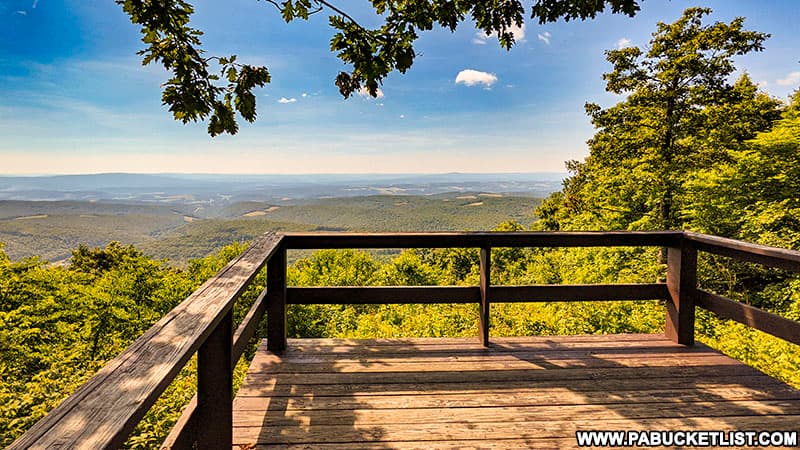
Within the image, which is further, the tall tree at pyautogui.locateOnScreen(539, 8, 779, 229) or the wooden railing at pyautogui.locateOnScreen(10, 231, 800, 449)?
the tall tree at pyautogui.locateOnScreen(539, 8, 779, 229)

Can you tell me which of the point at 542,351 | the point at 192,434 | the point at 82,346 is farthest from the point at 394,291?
the point at 82,346

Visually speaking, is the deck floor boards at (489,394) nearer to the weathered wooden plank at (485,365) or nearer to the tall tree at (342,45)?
the weathered wooden plank at (485,365)

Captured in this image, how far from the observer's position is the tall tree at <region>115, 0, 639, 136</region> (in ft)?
10.8

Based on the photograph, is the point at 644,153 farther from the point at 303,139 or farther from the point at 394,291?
the point at 303,139

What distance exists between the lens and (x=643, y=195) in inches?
536

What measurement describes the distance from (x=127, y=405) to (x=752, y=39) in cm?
1703

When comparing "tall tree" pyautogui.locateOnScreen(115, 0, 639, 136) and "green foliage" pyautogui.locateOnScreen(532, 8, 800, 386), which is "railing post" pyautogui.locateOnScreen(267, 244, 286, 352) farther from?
"green foliage" pyautogui.locateOnScreen(532, 8, 800, 386)

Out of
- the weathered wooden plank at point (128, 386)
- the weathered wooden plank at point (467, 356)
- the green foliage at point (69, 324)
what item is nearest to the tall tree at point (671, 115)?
the weathered wooden plank at point (467, 356)

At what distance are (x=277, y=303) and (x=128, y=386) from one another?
2.25 meters

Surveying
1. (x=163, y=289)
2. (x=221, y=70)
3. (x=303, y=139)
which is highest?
(x=303, y=139)

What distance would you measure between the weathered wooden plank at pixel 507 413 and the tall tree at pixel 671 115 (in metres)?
12.8

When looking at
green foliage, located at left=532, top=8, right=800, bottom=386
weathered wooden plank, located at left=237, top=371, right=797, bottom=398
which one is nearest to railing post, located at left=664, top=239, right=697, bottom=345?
weathered wooden plank, located at left=237, top=371, right=797, bottom=398

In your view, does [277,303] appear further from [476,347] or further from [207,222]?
[207,222]

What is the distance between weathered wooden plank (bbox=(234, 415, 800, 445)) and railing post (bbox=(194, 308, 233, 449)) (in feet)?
1.57
